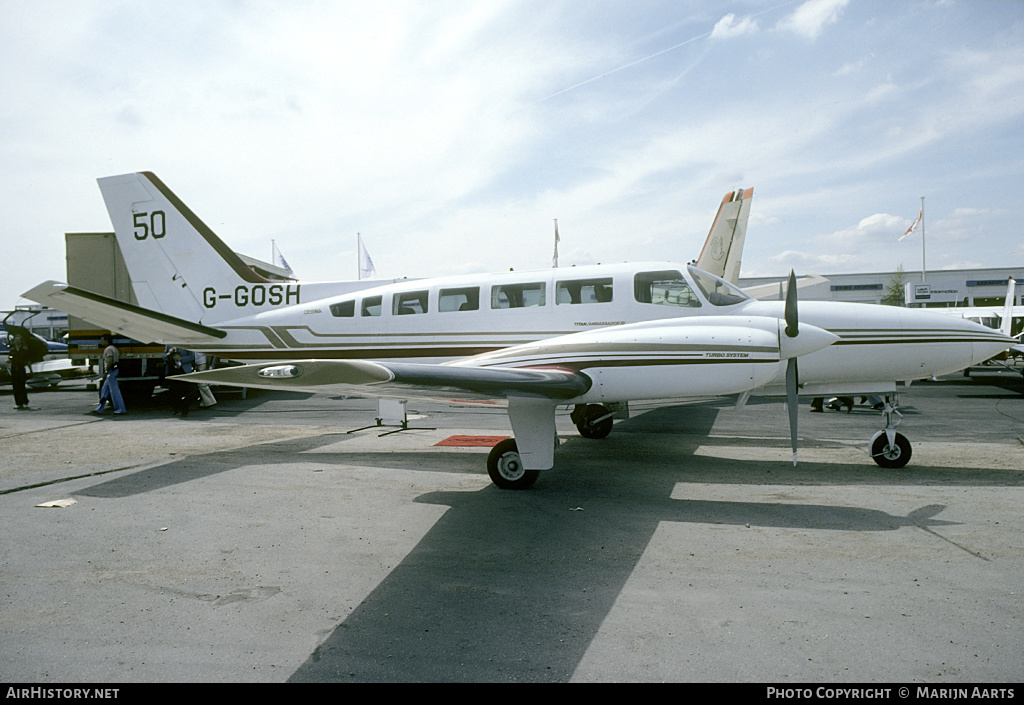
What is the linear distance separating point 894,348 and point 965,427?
5.46 metres

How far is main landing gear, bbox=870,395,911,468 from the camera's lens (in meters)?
7.84

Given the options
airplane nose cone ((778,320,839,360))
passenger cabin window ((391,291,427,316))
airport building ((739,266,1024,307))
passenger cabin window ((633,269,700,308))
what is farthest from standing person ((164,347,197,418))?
airport building ((739,266,1024,307))

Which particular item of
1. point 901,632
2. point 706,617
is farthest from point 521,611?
point 901,632

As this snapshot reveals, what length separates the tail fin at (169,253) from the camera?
11.0 m

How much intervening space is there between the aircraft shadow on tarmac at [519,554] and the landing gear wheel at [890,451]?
0.32m

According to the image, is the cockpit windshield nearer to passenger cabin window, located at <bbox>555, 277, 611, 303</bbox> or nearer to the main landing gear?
passenger cabin window, located at <bbox>555, 277, 611, 303</bbox>

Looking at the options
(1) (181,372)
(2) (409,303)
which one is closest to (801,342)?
(2) (409,303)

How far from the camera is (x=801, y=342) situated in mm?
6727

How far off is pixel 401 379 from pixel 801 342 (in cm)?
451

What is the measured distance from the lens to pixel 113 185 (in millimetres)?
11258

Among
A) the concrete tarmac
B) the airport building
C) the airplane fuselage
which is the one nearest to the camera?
the concrete tarmac

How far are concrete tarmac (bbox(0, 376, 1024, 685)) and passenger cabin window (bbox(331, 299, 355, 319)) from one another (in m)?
2.29

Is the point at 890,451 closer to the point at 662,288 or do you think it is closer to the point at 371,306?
the point at 662,288

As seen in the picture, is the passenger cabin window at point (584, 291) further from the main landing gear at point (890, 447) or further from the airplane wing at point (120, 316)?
the airplane wing at point (120, 316)
